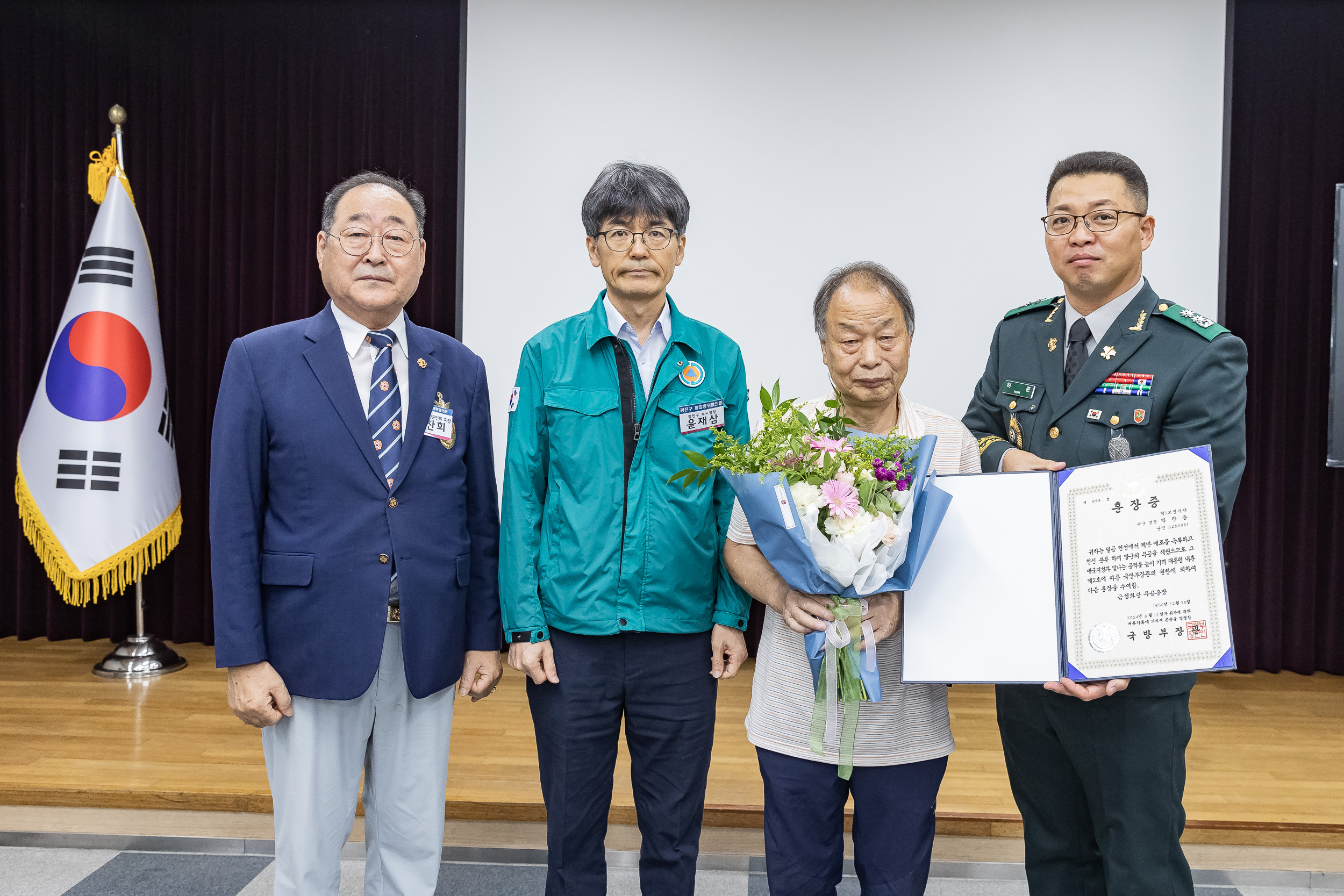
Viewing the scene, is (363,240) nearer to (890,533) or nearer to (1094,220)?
(890,533)

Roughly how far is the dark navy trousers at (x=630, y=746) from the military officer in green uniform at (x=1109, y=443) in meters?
0.64

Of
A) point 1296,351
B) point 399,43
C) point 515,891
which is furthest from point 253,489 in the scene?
point 1296,351

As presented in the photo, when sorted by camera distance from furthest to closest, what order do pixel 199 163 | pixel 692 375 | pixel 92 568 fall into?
pixel 199 163 < pixel 92 568 < pixel 692 375

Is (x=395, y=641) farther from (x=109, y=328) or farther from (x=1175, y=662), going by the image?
(x=109, y=328)

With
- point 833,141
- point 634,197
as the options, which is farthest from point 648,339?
point 833,141

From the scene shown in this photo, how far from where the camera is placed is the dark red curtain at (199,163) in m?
4.08

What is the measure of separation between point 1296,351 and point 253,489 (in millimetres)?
4466

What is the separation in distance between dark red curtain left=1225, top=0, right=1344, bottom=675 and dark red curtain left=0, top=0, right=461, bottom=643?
3.73 metres

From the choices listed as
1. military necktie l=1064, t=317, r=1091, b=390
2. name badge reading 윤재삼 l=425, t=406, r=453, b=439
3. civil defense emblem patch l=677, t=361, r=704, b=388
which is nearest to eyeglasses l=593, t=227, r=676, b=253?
civil defense emblem patch l=677, t=361, r=704, b=388

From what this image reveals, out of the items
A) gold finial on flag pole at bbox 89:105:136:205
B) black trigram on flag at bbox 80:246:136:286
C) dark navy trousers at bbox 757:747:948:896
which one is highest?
gold finial on flag pole at bbox 89:105:136:205

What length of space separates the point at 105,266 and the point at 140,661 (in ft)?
5.77

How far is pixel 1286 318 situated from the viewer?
13.0 ft

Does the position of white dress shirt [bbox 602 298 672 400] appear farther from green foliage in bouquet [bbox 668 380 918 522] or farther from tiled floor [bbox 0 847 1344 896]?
tiled floor [bbox 0 847 1344 896]

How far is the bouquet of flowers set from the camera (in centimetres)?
134
